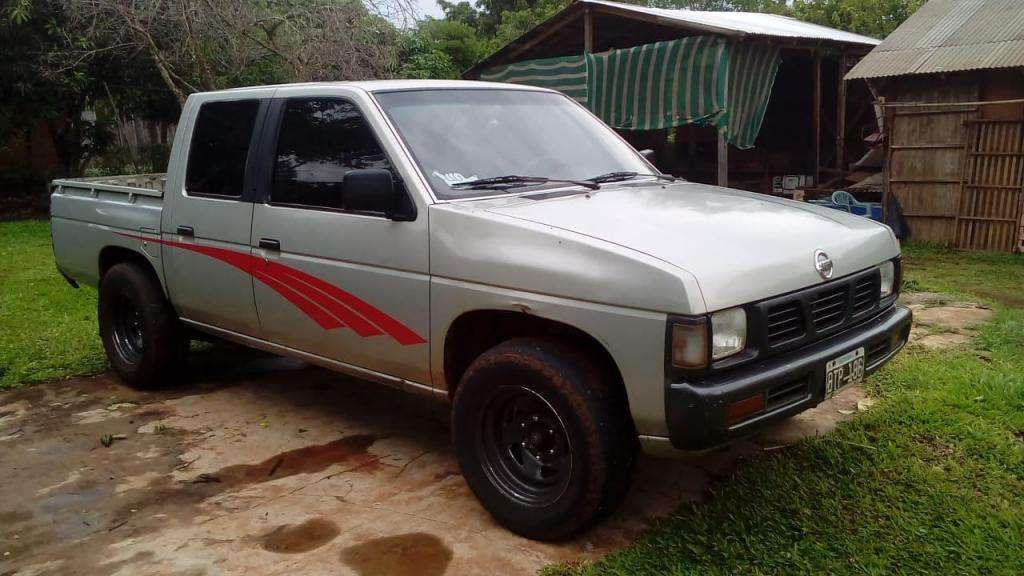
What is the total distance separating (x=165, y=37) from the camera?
1302 centimetres

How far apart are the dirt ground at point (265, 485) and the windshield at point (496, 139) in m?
1.43

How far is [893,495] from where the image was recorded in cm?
355

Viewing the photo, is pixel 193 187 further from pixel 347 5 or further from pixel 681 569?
pixel 347 5

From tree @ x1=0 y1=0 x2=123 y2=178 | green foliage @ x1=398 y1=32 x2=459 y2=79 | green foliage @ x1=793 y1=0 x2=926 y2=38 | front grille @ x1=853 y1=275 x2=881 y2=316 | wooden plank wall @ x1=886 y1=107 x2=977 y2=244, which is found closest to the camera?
front grille @ x1=853 y1=275 x2=881 y2=316

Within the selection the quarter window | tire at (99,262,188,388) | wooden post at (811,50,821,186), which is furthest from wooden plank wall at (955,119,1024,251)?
tire at (99,262,188,388)

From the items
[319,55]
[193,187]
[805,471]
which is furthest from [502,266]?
[319,55]

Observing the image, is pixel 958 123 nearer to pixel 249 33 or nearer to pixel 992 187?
pixel 992 187

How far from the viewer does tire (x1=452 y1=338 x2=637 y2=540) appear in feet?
10.2

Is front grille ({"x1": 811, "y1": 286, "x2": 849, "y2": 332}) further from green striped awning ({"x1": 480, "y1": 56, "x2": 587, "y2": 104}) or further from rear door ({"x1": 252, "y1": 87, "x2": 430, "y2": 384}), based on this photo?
green striped awning ({"x1": 480, "y1": 56, "x2": 587, "y2": 104})

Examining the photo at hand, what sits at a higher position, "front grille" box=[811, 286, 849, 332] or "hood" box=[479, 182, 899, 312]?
"hood" box=[479, 182, 899, 312]

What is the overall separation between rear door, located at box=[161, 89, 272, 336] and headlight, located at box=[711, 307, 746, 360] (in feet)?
8.65

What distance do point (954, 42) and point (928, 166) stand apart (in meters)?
1.61

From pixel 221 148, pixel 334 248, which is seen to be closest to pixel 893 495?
pixel 334 248

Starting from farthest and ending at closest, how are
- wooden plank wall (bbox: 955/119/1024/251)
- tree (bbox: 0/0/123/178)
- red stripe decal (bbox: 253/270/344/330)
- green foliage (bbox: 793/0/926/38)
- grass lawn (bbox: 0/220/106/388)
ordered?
green foliage (bbox: 793/0/926/38), tree (bbox: 0/0/123/178), wooden plank wall (bbox: 955/119/1024/251), grass lawn (bbox: 0/220/106/388), red stripe decal (bbox: 253/270/344/330)
